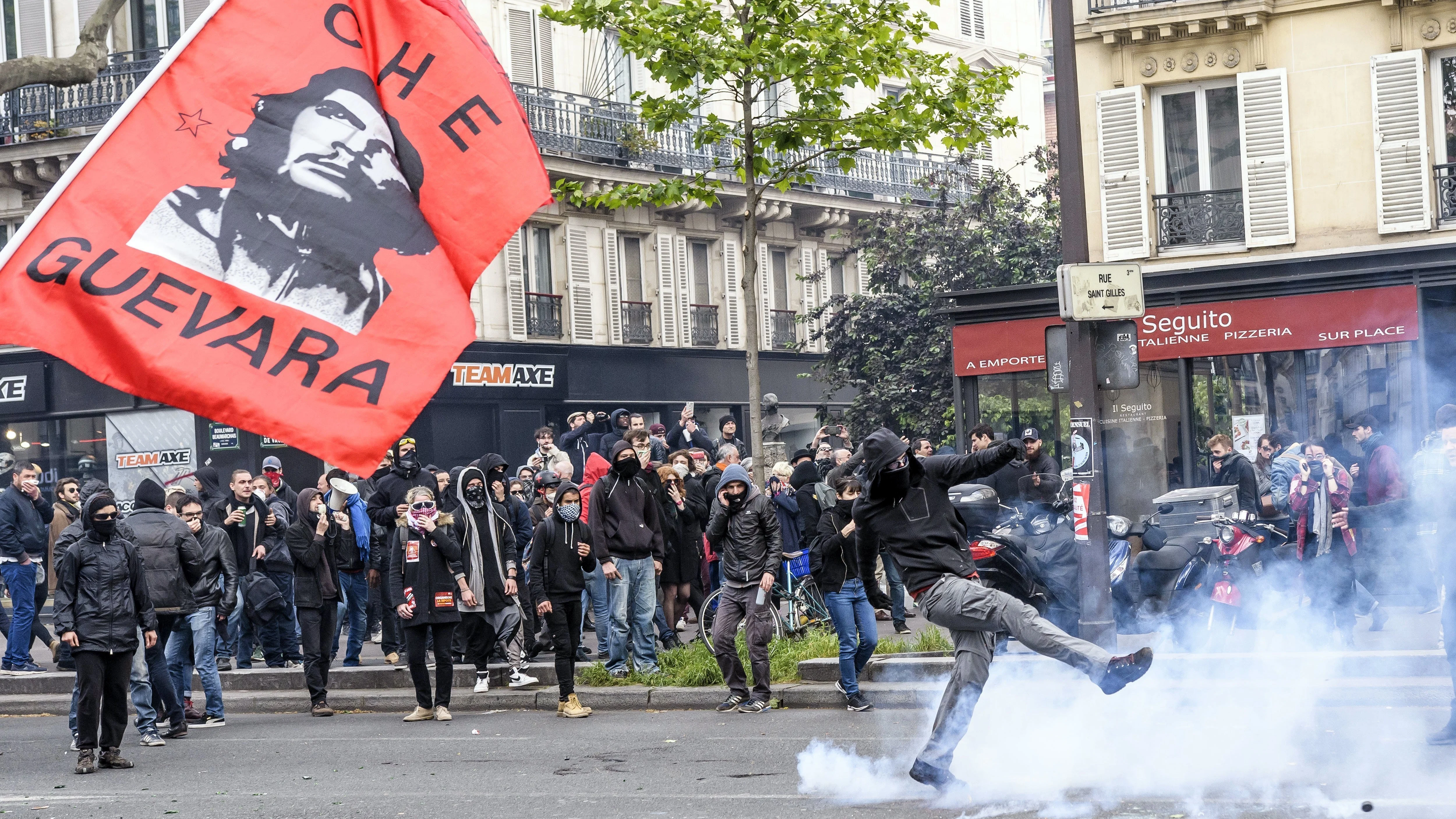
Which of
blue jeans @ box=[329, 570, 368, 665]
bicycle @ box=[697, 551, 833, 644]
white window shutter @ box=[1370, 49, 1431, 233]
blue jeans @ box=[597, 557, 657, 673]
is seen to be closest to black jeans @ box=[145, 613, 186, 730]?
blue jeans @ box=[329, 570, 368, 665]

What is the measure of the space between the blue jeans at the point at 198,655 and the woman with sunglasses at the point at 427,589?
148cm

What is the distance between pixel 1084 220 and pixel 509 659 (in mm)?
6053

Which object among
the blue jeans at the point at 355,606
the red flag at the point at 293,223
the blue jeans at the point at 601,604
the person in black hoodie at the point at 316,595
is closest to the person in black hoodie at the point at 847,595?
the blue jeans at the point at 601,604

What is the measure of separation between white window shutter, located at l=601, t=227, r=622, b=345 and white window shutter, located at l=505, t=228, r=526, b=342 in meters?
2.13

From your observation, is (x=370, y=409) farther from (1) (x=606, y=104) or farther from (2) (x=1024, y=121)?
(2) (x=1024, y=121)

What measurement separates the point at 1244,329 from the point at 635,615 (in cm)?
1091

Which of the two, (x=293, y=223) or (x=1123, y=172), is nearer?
(x=293, y=223)

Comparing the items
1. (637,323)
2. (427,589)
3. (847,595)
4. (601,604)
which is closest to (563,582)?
(427,589)

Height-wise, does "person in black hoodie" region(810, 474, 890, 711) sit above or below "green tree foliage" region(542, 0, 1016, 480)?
below

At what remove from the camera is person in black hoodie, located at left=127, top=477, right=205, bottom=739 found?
11.7 metres

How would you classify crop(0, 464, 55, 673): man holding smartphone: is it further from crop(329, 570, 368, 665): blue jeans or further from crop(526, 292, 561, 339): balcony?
crop(526, 292, 561, 339): balcony

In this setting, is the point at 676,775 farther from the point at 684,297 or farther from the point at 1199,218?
the point at 684,297

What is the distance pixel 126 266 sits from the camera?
474 centimetres

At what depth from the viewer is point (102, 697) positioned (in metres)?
10.6
